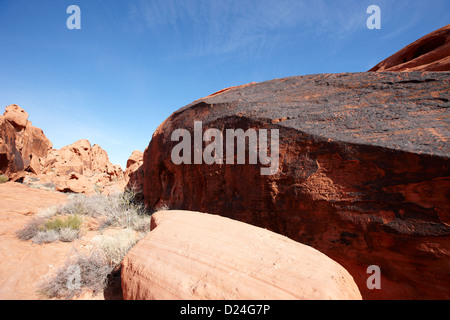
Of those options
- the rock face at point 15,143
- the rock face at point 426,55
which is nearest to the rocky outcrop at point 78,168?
the rock face at point 15,143

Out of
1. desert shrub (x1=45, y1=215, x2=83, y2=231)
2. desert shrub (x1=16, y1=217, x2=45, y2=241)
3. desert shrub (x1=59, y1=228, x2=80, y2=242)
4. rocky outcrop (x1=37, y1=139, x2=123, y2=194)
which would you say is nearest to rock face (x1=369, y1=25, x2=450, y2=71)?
desert shrub (x1=59, y1=228, x2=80, y2=242)

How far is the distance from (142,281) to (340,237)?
2503mm

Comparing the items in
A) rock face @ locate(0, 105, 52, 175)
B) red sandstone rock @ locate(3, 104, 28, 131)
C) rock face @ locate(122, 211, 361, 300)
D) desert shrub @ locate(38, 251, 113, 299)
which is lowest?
desert shrub @ locate(38, 251, 113, 299)

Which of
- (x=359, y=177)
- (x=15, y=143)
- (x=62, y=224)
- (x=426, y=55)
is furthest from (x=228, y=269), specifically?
(x=15, y=143)

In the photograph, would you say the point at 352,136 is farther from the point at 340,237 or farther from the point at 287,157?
the point at 340,237

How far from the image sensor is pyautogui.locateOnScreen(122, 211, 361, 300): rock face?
150cm

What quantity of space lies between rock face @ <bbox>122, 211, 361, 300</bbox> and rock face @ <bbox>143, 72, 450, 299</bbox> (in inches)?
38.3

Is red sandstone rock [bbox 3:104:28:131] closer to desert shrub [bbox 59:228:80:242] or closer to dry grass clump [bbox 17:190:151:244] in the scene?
dry grass clump [bbox 17:190:151:244]

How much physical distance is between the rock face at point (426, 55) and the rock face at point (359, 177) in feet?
10.8

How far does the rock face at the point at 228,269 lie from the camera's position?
4.91 ft

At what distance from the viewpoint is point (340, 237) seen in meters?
2.68

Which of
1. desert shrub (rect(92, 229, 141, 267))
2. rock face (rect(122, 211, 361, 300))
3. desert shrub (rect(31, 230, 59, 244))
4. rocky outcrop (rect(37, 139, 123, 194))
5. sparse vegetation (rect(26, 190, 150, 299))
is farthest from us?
rocky outcrop (rect(37, 139, 123, 194))

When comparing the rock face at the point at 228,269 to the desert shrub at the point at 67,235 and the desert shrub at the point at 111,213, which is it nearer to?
the desert shrub at the point at 67,235
